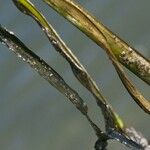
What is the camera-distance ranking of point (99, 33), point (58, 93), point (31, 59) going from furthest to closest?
point (58, 93)
point (31, 59)
point (99, 33)

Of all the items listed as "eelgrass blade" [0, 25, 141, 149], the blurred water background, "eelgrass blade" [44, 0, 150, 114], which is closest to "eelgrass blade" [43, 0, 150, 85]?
"eelgrass blade" [44, 0, 150, 114]

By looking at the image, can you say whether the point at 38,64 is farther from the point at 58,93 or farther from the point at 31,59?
the point at 58,93

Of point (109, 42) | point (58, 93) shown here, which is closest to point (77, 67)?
point (109, 42)

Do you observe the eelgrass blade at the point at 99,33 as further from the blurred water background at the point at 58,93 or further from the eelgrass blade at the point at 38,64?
the blurred water background at the point at 58,93

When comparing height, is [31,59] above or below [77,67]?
above

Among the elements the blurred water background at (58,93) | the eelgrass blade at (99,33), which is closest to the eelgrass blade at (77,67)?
the eelgrass blade at (99,33)

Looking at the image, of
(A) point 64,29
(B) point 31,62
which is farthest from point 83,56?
(B) point 31,62

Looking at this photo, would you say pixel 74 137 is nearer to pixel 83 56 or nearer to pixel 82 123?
pixel 82 123
